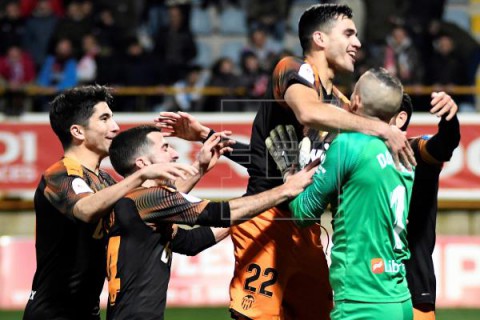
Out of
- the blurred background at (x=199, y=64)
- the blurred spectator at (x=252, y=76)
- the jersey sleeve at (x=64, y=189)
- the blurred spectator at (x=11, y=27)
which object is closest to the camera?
the jersey sleeve at (x=64, y=189)

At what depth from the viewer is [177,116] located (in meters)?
7.09

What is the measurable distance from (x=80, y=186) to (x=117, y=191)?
45cm

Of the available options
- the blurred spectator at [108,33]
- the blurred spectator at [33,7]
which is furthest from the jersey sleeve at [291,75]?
the blurred spectator at [33,7]

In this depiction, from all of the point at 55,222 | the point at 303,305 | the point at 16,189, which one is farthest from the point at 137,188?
the point at 16,189

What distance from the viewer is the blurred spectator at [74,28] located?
52.9ft

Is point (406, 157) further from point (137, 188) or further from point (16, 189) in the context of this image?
point (16, 189)

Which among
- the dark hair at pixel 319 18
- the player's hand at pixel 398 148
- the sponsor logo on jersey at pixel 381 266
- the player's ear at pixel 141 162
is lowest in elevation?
the sponsor logo on jersey at pixel 381 266

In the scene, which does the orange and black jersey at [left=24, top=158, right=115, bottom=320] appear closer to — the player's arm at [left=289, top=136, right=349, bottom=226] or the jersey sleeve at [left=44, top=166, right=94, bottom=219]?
the jersey sleeve at [left=44, top=166, right=94, bottom=219]

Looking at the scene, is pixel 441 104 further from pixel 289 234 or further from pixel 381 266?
pixel 289 234

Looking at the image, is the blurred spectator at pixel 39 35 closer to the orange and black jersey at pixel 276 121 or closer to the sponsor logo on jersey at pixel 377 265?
the orange and black jersey at pixel 276 121

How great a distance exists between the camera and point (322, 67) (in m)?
6.86

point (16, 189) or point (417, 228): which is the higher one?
point (417, 228)

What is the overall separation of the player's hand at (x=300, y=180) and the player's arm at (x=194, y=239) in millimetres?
913

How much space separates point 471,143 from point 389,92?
9498mm
